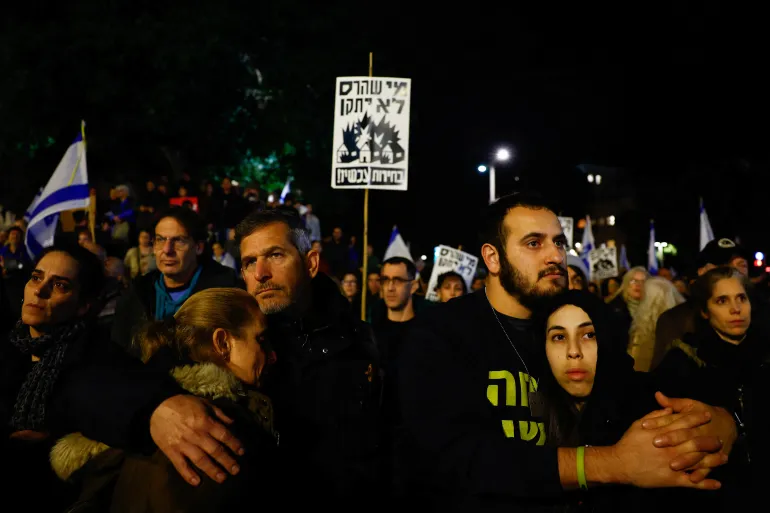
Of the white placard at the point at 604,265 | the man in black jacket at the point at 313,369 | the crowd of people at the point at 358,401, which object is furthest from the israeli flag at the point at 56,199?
the white placard at the point at 604,265

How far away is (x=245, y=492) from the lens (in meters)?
2.28

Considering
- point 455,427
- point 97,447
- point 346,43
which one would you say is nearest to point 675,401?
point 455,427

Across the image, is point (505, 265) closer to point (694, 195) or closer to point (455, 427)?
point (455, 427)

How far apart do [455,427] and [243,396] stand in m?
0.72

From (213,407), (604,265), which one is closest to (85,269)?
(213,407)

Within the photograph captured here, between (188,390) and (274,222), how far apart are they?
4.75ft

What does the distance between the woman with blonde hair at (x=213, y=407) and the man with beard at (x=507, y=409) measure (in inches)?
22.8

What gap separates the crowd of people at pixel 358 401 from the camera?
2318mm

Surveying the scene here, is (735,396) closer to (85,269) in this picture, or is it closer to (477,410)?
(477,410)

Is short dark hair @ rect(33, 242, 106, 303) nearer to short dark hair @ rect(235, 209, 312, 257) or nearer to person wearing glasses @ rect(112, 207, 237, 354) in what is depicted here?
short dark hair @ rect(235, 209, 312, 257)

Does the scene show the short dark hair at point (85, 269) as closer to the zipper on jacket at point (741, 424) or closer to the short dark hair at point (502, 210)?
the short dark hair at point (502, 210)

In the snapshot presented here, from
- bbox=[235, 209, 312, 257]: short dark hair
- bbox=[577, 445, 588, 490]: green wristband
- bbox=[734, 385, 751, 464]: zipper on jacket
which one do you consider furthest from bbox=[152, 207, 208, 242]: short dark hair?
bbox=[734, 385, 751, 464]: zipper on jacket

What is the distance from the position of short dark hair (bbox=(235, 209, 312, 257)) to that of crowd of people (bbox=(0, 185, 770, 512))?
0.04 feet

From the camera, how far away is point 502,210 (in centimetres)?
304
